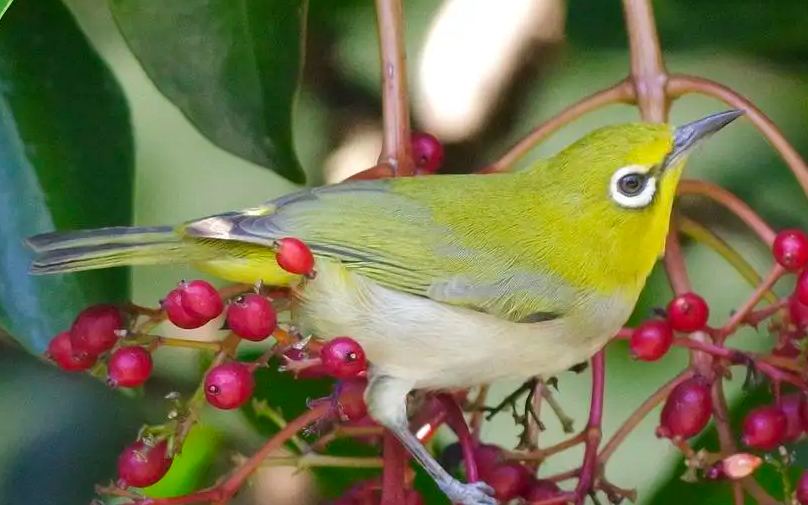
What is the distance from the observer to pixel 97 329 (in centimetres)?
76

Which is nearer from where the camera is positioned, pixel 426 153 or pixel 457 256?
pixel 457 256

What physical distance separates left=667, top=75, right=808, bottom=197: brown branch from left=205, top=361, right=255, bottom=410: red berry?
449 mm

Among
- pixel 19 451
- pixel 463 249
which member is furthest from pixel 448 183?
pixel 19 451

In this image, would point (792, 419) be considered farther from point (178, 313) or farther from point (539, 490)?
point (178, 313)

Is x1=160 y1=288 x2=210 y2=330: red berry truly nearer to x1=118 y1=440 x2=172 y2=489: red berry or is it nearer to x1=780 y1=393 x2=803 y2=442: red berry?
x1=118 y1=440 x2=172 y2=489: red berry

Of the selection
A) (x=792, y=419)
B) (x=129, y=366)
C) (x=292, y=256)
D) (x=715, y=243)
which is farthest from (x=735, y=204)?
(x=129, y=366)

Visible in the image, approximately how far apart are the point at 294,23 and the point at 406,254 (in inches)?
11.7

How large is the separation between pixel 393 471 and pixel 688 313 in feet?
0.84

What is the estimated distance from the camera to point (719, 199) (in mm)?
891

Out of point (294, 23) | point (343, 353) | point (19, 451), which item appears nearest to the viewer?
point (343, 353)

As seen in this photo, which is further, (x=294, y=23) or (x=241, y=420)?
(x=241, y=420)

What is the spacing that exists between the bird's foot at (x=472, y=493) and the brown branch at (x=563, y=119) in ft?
0.94

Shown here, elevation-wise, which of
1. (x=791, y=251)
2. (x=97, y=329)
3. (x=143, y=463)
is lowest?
(x=143, y=463)

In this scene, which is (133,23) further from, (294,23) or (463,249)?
(463,249)
